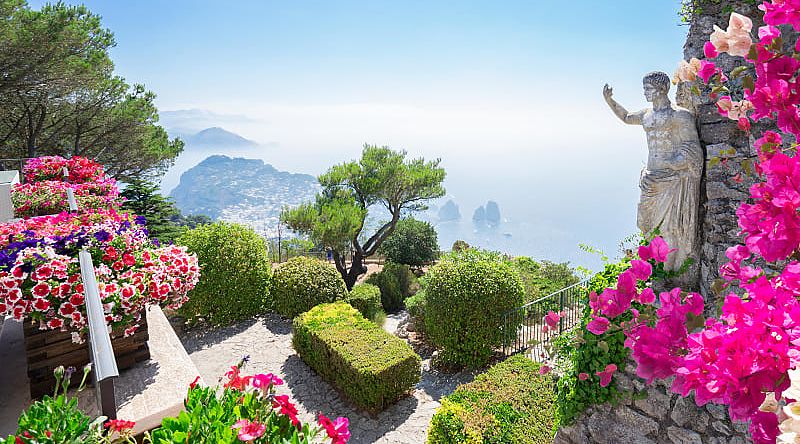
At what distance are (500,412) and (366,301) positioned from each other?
5.77 metres

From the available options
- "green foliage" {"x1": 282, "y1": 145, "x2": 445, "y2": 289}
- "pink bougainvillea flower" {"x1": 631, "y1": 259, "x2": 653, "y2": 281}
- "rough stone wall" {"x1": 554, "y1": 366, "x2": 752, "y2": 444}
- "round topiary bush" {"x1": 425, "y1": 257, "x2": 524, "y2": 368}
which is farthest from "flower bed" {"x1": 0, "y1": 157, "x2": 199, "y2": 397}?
"green foliage" {"x1": 282, "y1": 145, "x2": 445, "y2": 289}

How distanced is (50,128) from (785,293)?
55.6ft

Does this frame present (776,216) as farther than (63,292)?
No

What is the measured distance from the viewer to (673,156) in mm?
3100

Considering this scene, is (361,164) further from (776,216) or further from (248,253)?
(776,216)

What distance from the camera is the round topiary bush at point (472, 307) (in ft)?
22.9

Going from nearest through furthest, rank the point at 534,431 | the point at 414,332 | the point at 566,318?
the point at 534,431 → the point at 566,318 → the point at 414,332

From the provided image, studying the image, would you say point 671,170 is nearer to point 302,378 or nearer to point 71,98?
point 302,378

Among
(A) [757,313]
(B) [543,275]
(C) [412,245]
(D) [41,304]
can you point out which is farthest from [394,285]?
(A) [757,313]

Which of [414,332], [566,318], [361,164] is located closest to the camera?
[566,318]

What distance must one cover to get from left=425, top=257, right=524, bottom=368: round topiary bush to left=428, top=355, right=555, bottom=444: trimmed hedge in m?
2.12

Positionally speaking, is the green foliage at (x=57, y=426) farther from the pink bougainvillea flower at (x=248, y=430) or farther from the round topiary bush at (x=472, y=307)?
the round topiary bush at (x=472, y=307)

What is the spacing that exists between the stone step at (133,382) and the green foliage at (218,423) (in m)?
0.79

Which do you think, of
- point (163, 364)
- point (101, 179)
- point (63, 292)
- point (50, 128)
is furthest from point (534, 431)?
point (50, 128)
